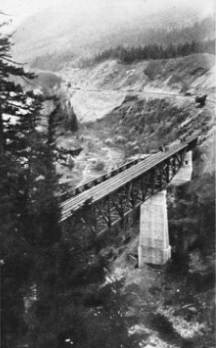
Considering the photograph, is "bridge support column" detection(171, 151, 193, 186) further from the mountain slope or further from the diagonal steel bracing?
the mountain slope

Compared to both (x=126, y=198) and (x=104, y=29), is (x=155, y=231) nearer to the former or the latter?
(x=126, y=198)

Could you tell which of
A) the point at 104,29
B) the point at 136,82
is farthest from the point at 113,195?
the point at 104,29

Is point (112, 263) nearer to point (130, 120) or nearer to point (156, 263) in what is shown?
point (156, 263)

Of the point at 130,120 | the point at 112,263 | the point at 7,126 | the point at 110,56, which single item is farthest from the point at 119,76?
the point at 7,126

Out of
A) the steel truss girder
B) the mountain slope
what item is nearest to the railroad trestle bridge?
the steel truss girder

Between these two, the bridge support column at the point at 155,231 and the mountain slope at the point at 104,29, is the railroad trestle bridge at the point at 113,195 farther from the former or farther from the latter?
the mountain slope at the point at 104,29
